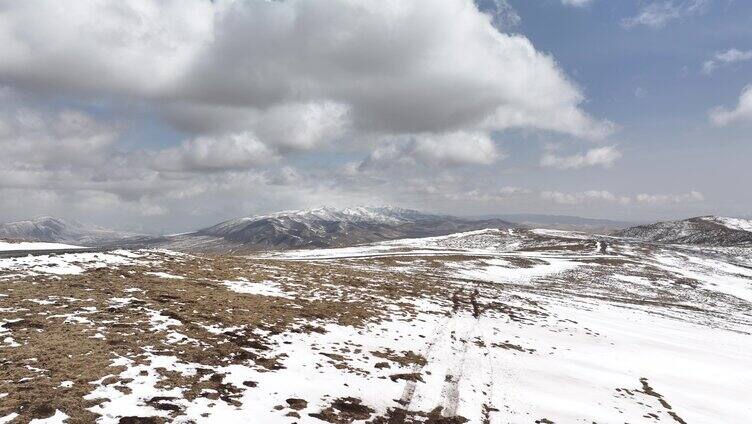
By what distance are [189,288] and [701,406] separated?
31914 millimetres

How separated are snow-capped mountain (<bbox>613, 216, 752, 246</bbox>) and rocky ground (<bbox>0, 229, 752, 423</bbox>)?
142645mm

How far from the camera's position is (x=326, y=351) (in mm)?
20078

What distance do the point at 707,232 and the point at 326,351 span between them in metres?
209

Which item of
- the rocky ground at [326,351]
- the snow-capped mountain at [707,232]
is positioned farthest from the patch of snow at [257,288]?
the snow-capped mountain at [707,232]

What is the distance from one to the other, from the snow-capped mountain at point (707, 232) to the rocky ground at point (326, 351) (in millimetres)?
142645

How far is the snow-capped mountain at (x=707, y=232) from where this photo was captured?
15100cm

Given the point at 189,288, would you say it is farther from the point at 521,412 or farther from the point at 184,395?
the point at 521,412

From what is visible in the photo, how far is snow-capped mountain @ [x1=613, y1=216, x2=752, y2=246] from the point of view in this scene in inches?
5945

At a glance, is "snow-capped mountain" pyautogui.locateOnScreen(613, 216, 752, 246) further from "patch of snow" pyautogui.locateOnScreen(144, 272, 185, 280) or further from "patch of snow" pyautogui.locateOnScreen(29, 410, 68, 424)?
"patch of snow" pyautogui.locateOnScreen(29, 410, 68, 424)

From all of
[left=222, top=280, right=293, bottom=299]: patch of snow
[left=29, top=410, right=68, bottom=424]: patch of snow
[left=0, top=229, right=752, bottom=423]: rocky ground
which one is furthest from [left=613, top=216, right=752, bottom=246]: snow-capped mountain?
[left=29, top=410, right=68, bottom=424]: patch of snow

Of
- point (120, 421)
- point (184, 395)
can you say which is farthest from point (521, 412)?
point (120, 421)

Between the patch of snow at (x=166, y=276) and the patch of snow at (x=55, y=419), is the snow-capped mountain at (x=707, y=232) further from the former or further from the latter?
the patch of snow at (x=55, y=419)

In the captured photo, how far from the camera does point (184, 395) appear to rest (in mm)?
13180

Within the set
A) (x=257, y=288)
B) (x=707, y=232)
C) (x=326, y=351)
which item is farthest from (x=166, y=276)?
(x=707, y=232)
